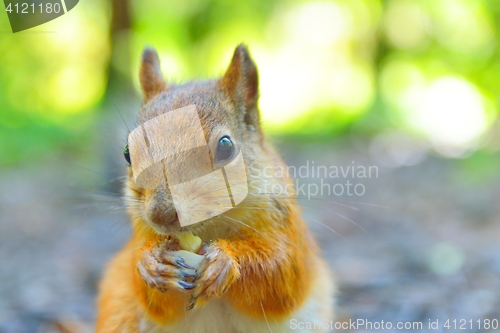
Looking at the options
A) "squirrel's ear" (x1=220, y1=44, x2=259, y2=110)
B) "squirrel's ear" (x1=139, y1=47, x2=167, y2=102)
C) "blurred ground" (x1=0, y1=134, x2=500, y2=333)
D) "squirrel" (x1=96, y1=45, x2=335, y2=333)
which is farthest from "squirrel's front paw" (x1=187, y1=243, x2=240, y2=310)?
"squirrel's ear" (x1=139, y1=47, x2=167, y2=102)

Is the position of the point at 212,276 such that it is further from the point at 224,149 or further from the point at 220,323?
the point at 224,149

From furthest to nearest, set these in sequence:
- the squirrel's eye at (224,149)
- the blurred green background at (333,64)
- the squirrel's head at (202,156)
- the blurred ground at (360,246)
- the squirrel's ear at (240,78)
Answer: the blurred green background at (333,64)
the blurred ground at (360,246)
the squirrel's ear at (240,78)
the squirrel's eye at (224,149)
the squirrel's head at (202,156)

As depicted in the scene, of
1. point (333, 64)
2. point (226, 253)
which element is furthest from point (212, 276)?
point (333, 64)

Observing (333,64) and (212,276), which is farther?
(333,64)

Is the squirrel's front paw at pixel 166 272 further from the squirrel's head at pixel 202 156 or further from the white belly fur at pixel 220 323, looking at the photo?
the white belly fur at pixel 220 323

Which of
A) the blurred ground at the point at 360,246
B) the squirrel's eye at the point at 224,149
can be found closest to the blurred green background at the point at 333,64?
the blurred ground at the point at 360,246

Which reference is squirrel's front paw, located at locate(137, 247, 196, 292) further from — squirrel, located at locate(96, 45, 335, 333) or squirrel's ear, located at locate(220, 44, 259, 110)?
squirrel's ear, located at locate(220, 44, 259, 110)
